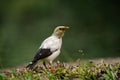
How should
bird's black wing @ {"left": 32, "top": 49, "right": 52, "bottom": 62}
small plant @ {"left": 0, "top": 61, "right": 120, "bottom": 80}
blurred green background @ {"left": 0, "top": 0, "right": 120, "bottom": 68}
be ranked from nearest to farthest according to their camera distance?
small plant @ {"left": 0, "top": 61, "right": 120, "bottom": 80} < bird's black wing @ {"left": 32, "top": 49, "right": 52, "bottom": 62} < blurred green background @ {"left": 0, "top": 0, "right": 120, "bottom": 68}

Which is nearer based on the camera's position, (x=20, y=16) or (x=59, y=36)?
(x=59, y=36)

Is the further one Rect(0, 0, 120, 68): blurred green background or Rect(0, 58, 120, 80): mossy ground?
Rect(0, 0, 120, 68): blurred green background

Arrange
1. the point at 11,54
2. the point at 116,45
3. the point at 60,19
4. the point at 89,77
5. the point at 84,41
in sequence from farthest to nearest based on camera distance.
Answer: the point at 60,19 → the point at 84,41 → the point at 116,45 → the point at 11,54 → the point at 89,77

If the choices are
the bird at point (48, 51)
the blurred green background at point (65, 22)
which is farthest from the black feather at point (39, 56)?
the blurred green background at point (65, 22)

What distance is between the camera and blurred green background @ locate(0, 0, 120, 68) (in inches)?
971

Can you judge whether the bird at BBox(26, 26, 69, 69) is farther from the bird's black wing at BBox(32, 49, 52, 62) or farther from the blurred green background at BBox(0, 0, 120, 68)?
the blurred green background at BBox(0, 0, 120, 68)

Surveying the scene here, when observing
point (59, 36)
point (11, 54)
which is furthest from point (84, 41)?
point (59, 36)

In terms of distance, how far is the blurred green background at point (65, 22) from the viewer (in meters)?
24.7

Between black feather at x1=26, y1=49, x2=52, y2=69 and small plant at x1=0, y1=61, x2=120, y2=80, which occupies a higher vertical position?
black feather at x1=26, y1=49, x2=52, y2=69

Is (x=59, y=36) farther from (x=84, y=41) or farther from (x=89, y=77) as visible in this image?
(x=84, y=41)

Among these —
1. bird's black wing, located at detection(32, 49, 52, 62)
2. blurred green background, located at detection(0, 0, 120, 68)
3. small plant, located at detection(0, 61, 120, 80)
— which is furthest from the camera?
blurred green background, located at detection(0, 0, 120, 68)

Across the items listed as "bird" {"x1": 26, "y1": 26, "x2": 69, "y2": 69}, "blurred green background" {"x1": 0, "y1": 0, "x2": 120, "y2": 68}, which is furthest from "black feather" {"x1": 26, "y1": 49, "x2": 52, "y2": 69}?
"blurred green background" {"x1": 0, "y1": 0, "x2": 120, "y2": 68}

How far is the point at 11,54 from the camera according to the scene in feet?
66.1

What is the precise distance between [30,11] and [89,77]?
18502 mm
